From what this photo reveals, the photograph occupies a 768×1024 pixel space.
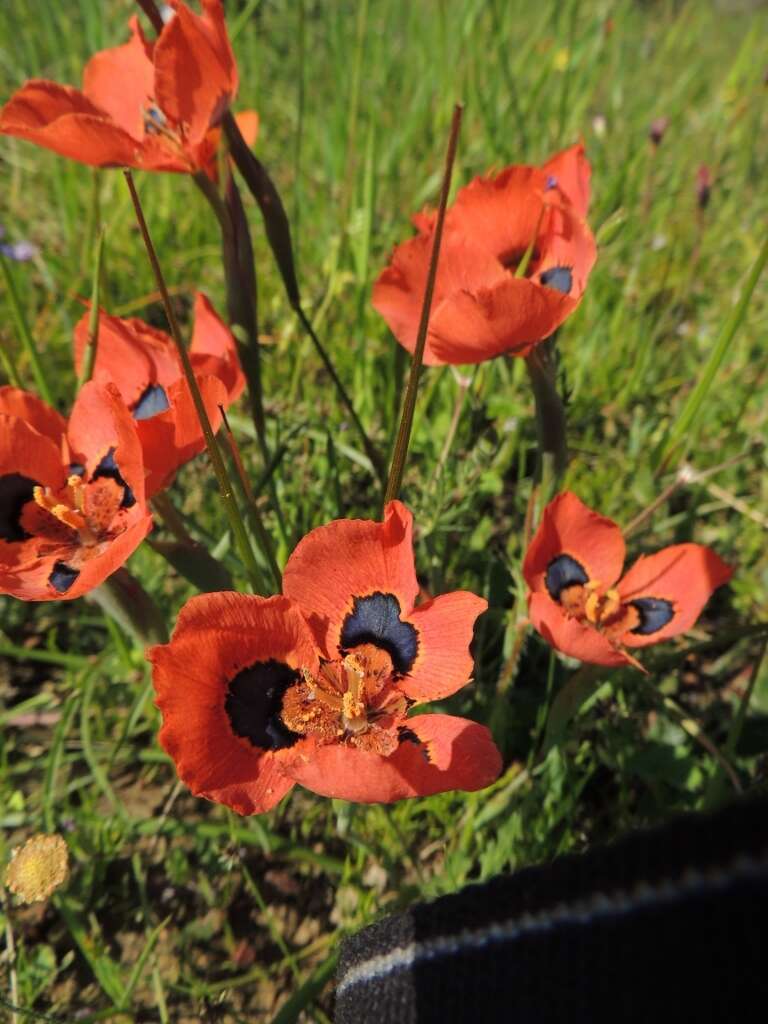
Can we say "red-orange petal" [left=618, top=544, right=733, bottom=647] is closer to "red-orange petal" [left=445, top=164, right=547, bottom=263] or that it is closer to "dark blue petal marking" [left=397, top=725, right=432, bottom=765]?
"dark blue petal marking" [left=397, top=725, right=432, bottom=765]

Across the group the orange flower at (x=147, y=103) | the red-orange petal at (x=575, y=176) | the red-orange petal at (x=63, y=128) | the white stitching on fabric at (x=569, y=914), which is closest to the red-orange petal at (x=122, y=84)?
the orange flower at (x=147, y=103)

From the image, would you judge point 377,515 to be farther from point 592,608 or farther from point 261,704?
point 261,704

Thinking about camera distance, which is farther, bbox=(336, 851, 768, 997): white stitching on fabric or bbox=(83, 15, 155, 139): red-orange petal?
bbox=(83, 15, 155, 139): red-orange petal

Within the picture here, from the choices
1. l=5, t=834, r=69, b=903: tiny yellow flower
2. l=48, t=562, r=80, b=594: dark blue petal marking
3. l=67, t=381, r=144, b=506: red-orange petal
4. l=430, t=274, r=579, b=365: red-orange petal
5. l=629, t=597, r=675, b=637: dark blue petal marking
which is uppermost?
l=430, t=274, r=579, b=365: red-orange petal

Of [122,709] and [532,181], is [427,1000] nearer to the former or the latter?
[532,181]

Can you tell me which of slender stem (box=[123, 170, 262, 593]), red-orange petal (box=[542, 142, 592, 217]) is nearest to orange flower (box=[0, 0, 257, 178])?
slender stem (box=[123, 170, 262, 593])
